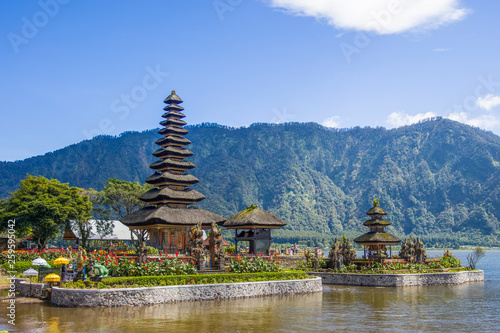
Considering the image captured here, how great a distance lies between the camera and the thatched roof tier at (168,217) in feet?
155

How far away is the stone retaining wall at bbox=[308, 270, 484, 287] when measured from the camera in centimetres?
4278

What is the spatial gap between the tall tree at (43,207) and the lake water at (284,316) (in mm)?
27705

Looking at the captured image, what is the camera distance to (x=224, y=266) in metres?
35.5

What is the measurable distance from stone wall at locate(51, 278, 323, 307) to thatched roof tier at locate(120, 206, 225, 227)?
45.0 feet

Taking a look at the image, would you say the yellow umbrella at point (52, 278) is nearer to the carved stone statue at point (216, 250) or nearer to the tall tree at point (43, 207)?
the carved stone statue at point (216, 250)

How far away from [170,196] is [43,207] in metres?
15.4

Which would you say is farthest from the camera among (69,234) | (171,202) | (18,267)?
(69,234)

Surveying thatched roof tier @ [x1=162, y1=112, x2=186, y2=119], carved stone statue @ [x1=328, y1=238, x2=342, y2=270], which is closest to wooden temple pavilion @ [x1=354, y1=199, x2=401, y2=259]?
carved stone statue @ [x1=328, y1=238, x2=342, y2=270]

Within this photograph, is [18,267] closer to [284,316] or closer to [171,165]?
[171,165]

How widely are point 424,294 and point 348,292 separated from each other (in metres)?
5.44

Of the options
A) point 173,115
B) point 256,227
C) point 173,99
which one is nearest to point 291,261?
point 256,227

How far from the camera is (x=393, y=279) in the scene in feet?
140

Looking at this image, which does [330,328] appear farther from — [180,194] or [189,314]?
[180,194]

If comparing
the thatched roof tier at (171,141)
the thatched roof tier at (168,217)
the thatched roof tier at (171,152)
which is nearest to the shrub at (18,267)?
the thatched roof tier at (168,217)
